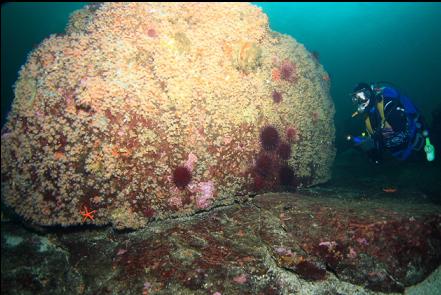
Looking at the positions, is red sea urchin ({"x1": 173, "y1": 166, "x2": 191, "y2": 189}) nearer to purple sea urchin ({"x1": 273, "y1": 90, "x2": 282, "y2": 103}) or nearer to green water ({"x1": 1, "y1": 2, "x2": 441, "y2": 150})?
purple sea urchin ({"x1": 273, "y1": 90, "x2": 282, "y2": 103})

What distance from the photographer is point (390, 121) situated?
6.59 m

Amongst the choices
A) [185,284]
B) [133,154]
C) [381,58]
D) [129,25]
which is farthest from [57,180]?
[381,58]

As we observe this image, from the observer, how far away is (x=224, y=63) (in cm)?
586

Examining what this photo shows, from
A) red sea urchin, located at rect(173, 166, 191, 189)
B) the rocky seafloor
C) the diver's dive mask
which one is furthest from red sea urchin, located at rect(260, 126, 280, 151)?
the diver's dive mask

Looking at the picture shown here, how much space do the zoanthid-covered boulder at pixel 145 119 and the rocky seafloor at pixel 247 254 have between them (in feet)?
1.63

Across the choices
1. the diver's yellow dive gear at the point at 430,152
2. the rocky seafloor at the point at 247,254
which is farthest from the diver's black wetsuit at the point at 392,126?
the rocky seafloor at the point at 247,254

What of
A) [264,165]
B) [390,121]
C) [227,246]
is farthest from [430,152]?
[227,246]

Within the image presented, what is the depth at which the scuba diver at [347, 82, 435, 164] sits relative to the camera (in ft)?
21.5

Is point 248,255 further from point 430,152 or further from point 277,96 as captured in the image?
point 430,152

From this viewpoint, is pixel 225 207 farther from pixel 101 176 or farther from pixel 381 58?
pixel 381 58

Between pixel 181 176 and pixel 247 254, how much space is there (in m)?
1.90

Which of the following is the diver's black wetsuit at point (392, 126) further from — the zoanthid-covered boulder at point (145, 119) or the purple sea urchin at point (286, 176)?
the purple sea urchin at point (286, 176)

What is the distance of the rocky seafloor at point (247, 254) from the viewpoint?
3.98 m

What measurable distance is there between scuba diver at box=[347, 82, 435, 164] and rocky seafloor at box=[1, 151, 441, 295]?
262cm
